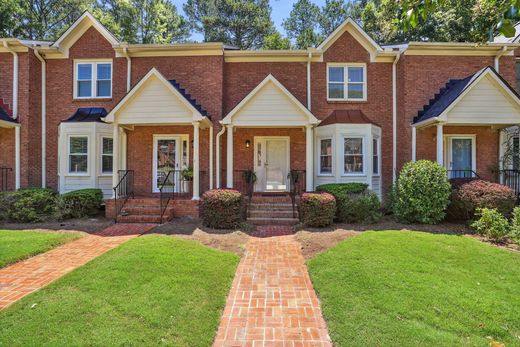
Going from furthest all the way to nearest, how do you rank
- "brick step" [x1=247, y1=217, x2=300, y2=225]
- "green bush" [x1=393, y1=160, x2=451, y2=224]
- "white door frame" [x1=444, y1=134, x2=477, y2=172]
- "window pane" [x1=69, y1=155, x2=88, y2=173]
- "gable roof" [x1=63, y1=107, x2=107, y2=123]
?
1. "white door frame" [x1=444, y1=134, x2=477, y2=172]
2. "window pane" [x1=69, y1=155, x2=88, y2=173]
3. "gable roof" [x1=63, y1=107, x2=107, y2=123]
4. "brick step" [x1=247, y1=217, x2=300, y2=225]
5. "green bush" [x1=393, y1=160, x2=451, y2=224]

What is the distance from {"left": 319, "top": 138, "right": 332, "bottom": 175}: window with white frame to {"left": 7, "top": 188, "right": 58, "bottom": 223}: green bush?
10.4m

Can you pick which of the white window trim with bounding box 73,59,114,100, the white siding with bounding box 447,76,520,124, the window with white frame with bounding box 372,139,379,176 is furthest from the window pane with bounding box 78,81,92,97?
the white siding with bounding box 447,76,520,124

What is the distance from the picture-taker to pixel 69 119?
40.3 feet

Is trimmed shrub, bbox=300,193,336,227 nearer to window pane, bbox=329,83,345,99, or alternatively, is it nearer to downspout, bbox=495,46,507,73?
window pane, bbox=329,83,345,99

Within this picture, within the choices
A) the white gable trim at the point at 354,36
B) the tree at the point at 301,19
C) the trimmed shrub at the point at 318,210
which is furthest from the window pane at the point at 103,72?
the tree at the point at 301,19

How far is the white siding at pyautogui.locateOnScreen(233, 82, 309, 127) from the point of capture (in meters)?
11.1

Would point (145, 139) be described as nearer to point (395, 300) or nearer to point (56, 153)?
point (56, 153)

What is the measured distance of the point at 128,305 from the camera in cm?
425

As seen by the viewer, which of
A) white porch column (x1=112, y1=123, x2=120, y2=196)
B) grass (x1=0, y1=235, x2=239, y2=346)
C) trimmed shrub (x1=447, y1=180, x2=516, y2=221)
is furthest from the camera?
white porch column (x1=112, y1=123, x2=120, y2=196)

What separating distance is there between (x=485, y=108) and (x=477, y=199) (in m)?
4.00

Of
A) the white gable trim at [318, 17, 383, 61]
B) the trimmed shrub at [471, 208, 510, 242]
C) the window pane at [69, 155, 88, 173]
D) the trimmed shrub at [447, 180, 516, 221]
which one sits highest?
the white gable trim at [318, 17, 383, 61]

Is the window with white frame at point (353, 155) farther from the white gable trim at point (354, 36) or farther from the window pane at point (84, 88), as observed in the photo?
the window pane at point (84, 88)

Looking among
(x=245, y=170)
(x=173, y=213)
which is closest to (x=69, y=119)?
(x=173, y=213)

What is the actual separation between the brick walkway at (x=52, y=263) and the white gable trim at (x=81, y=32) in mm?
8953
